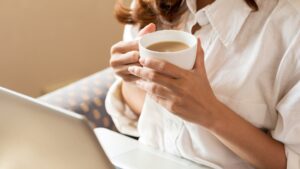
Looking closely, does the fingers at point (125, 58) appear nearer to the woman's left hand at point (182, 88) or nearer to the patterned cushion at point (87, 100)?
the woman's left hand at point (182, 88)

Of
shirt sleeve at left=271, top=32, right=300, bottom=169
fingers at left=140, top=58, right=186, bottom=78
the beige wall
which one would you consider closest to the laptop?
fingers at left=140, top=58, right=186, bottom=78

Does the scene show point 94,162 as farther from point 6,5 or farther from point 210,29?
point 6,5

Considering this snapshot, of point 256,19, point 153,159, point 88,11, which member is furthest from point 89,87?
point 88,11

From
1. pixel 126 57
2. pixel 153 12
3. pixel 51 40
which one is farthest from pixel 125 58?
pixel 51 40

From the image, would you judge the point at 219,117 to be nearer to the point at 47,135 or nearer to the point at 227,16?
the point at 227,16

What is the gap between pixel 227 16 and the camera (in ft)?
3.05

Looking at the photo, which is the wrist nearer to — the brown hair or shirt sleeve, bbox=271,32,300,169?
shirt sleeve, bbox=271,32,300,169

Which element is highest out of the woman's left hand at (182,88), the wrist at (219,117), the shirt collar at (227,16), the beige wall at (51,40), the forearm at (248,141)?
the shirt collar at (227,16)

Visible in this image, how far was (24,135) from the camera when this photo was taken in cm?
54

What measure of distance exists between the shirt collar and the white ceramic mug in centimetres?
16

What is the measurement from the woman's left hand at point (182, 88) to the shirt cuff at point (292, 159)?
6.1 inches

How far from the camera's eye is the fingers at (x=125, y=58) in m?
0.84

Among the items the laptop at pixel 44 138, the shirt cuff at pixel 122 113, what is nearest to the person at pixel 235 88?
the shirt cuff at pixel 122 113

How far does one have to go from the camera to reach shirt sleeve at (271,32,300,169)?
835mm
